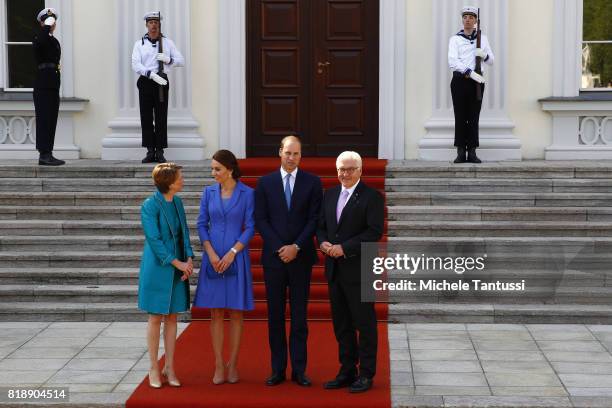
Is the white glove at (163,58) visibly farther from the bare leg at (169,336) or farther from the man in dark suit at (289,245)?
the bare leg at (169,336)

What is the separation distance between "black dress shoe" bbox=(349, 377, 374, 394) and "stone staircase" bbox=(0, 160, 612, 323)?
2.41m

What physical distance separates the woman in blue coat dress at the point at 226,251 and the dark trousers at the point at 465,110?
534 centimetres

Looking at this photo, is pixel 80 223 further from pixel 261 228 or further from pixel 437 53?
pixel 437 53

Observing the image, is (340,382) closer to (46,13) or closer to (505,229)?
(505,229)

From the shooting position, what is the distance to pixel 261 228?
8.09 m

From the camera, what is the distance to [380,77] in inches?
542

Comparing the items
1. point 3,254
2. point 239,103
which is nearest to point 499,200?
point 239,103

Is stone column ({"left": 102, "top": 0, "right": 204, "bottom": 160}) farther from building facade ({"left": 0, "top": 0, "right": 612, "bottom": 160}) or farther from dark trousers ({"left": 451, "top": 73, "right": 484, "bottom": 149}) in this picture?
dark trousers ({"left": 451, "top": 73, "right": 484, "bottom": 149})

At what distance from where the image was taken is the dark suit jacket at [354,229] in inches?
304

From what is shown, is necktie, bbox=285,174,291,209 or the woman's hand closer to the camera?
the woman's hand

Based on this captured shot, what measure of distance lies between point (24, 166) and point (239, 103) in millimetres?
2825

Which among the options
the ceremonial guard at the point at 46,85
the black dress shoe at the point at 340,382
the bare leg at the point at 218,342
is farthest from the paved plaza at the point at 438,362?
the ceremonial guard at the point at 46,85

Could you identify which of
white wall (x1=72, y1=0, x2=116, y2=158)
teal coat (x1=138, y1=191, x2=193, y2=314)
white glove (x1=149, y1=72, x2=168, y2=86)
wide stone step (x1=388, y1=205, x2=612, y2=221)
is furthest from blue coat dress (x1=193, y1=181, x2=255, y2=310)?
white wall (x1=72, y1=0, x2=116, y2=158)

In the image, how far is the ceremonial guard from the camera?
12773 mm
